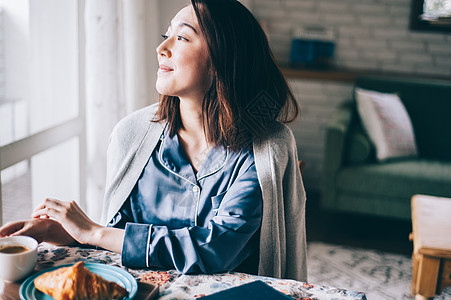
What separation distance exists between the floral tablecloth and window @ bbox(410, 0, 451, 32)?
125 inches

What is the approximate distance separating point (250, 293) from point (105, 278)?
29cm

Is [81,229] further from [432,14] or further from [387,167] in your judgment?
[432,14]

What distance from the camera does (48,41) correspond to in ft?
7.41

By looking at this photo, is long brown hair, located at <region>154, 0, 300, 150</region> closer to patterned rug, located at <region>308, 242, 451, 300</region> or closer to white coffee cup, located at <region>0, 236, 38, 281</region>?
white coffee cup, located at <region>0, 236, 38, 281</region>

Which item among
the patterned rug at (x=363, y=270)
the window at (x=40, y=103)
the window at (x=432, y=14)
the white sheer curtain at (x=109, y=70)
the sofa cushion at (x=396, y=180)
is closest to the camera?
the window at (x=40, y=103)

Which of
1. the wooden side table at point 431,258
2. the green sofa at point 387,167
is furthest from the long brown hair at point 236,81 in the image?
the green sofa at point 387,167

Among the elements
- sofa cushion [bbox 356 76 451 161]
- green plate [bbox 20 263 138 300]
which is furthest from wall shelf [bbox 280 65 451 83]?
green plate [bbox 20 263 138 300]

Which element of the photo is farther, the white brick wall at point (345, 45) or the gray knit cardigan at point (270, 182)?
the white brick wall at point (345, 45)

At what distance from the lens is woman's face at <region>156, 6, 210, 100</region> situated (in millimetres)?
1303

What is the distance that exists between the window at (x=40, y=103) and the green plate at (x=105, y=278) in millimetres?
1029

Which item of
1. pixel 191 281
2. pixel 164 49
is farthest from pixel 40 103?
pixel 191 281

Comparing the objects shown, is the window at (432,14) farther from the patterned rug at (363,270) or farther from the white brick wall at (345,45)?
the patterned rug at (363,270)

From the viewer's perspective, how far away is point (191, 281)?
104cm

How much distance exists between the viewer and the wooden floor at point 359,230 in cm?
304
